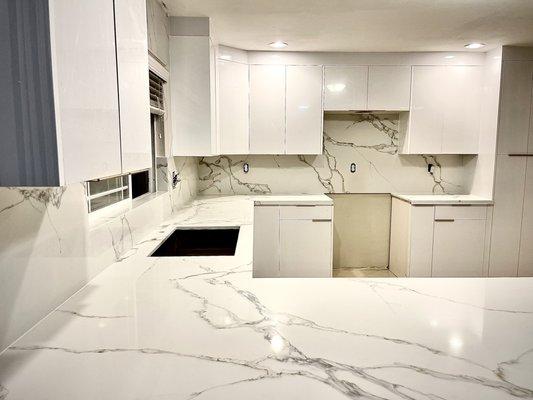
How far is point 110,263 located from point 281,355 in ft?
3.46

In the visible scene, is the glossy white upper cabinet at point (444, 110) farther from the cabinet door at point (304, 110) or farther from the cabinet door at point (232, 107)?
the cabinet door at point (232, 107)

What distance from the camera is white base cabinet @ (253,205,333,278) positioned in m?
3.67

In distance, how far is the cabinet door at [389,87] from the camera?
3.83 metres

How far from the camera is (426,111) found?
3.87m

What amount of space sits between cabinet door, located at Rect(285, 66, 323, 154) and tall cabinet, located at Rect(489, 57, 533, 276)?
1.74 metres

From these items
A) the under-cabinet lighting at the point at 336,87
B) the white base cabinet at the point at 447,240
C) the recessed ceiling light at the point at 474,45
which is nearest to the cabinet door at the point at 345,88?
the under-cabinet lighting at the point at 336,87

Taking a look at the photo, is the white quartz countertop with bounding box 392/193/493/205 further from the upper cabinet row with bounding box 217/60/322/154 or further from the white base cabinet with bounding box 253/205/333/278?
the upper cabinet row with bounding box 217/60/322/154

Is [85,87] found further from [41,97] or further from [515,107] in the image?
[515,107]

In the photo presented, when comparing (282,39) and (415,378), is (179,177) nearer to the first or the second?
(282,39)

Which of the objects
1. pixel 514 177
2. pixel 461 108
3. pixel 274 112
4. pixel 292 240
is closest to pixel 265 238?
pixel 292 240

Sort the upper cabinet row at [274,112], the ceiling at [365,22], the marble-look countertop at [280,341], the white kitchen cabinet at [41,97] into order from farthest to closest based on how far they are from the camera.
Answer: the upper cabinet row at [274,112]
the ceiling at [365,22]
the marble-look countertop at [280,341]
the white kitchen cabinet at [41,97]

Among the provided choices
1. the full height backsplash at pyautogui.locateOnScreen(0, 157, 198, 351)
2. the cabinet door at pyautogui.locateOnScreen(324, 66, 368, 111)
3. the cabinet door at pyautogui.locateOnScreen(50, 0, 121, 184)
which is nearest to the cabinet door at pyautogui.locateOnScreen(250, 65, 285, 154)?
the cabinet door at pyautogui.locateOnScreen(324, 66, 368, 111)

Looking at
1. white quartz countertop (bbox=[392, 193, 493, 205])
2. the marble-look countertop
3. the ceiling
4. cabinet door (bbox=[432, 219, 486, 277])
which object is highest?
the ceiling

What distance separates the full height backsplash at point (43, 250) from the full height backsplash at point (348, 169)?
255 centimetres
